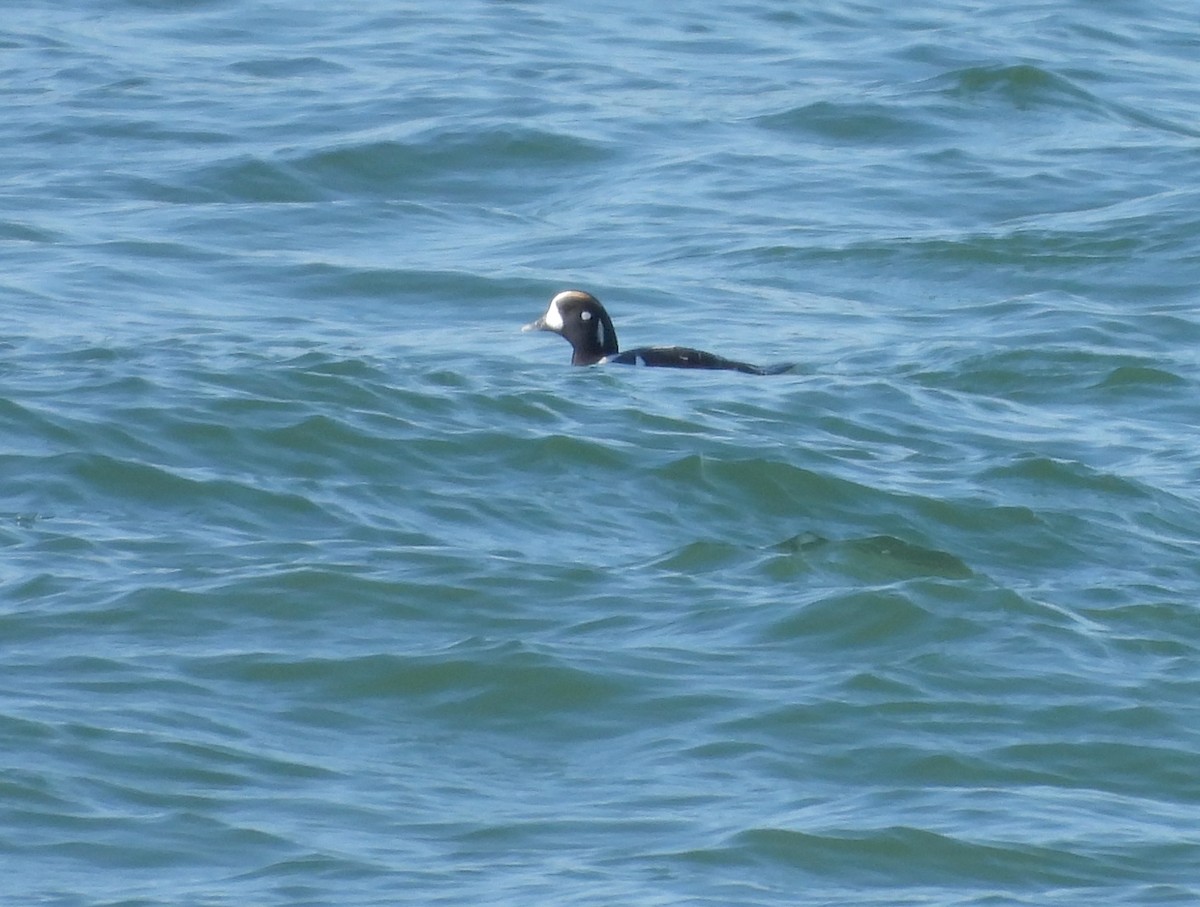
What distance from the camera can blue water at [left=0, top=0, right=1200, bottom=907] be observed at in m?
6.41

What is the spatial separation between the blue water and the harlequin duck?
0.48 feet

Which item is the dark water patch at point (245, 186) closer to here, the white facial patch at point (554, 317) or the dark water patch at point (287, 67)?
the dark water patch at point (287, 67)

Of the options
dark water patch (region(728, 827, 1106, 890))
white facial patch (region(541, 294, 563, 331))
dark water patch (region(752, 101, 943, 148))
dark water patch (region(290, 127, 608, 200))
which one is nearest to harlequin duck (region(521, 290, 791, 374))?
white facial patch (region(541, 294, 563, 331))

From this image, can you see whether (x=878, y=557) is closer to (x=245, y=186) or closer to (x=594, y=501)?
(x=594, y=501)

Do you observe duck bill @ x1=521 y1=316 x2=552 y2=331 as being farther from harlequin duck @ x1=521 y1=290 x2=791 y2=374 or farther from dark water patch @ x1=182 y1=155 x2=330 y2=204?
dark water patch @ x1=182 y1=155 x2=330 y2=204

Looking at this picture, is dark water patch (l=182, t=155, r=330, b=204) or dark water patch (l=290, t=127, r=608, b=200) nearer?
dark water patch (l=182, t=155, r=330, b=204)

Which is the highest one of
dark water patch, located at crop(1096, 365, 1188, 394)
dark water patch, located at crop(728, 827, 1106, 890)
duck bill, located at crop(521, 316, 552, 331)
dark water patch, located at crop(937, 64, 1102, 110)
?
dark water patch, located at crop(728, 827, 1106, 890)

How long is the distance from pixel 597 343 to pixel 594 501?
9.11ft

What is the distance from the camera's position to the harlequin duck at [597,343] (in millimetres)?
11594

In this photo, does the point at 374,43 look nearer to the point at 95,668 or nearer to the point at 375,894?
the point at 95,668

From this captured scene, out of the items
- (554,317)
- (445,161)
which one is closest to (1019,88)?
(445,161)

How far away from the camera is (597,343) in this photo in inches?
472

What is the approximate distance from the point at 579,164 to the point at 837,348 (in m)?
4.67

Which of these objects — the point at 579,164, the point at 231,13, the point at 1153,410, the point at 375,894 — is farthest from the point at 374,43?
the point at 375,894
